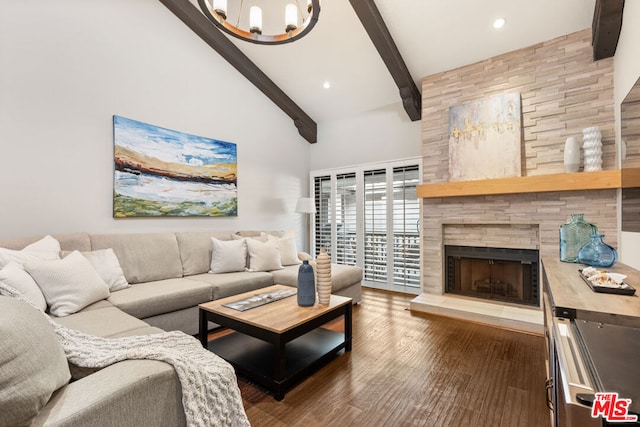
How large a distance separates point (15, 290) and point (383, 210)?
3.89m

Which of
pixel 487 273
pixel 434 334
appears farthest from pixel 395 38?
pixel 434 334

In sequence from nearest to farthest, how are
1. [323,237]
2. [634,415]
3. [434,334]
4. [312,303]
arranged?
[634,415], [312,303], [434,334], [323,237]

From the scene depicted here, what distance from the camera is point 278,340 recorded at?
1.82m

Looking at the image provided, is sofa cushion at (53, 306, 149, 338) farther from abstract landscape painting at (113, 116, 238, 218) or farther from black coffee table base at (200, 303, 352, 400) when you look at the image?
abstract landscape painting at (113, 116, 238, 218)

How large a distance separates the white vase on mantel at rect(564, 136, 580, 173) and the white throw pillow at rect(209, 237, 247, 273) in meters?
3.48

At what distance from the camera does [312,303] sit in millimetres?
2244

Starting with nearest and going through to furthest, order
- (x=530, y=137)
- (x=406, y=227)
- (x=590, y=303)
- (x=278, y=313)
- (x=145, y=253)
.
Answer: (x=590, y=303)
(x=278, y=313)
(x=145, y=253)
(x=530, y=137)
(x=406, y=227)

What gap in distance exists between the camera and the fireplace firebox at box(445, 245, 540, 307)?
10.6 ft

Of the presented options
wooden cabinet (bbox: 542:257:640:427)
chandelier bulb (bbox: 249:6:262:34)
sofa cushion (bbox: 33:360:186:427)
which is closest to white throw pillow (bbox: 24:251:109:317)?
sofa cushion (bbox: 33:360:186:427)

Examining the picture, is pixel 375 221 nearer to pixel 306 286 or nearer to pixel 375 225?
pixel 375 225

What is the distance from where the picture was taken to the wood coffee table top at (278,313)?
1906 millimetres

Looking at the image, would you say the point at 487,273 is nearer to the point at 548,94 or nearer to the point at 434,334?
the point at 434,334

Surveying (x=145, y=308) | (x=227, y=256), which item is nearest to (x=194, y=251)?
(x=227, y=256)

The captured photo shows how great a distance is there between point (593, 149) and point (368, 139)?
2.71 metres
